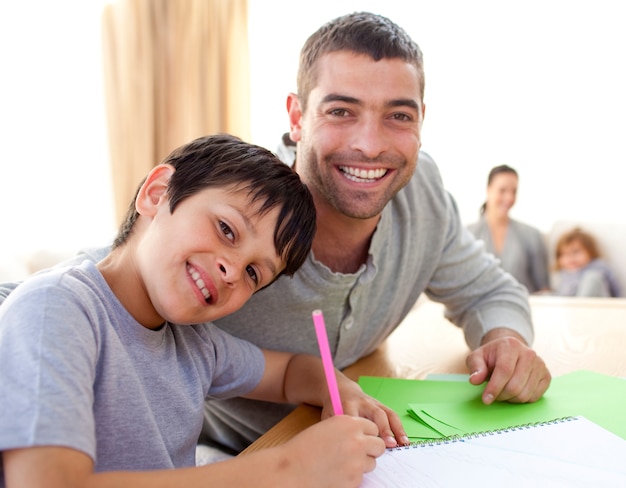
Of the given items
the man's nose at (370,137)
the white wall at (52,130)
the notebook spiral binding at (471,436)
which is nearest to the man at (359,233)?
the man's nose at (370,137)

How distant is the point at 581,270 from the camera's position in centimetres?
332

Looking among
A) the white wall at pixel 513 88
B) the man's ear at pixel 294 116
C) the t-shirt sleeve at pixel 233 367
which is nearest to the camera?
the t-shirt sleeve at pixel 233 367

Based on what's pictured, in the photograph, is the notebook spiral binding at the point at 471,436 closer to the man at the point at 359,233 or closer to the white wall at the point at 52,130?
the man at the point at 359,233

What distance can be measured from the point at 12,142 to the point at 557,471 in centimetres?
192

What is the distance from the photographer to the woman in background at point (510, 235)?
131 inches

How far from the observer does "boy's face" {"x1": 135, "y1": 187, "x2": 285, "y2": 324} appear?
2.38 feet

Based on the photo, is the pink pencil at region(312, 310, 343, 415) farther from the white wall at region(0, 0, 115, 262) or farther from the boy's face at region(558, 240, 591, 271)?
the boy's face at region(558, 240, 591, 271)

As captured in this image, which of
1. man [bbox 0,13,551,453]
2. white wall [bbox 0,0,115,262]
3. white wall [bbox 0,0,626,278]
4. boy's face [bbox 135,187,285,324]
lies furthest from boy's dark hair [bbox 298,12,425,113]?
white wall [bbox 0,0,626,278]

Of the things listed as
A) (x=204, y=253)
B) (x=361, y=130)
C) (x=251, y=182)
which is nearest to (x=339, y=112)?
(x=361, y=130)

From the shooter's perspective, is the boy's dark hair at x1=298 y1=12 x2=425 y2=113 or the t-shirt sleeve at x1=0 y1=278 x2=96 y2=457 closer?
the t-shirt sleeve at x1=0 y1=278 x2=96 y2=457

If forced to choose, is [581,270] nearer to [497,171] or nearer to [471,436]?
[497,171]

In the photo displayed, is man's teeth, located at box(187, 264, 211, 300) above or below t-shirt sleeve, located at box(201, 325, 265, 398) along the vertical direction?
above

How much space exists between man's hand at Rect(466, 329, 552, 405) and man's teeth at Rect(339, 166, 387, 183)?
340mm

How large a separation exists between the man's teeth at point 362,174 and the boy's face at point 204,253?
0.35m
